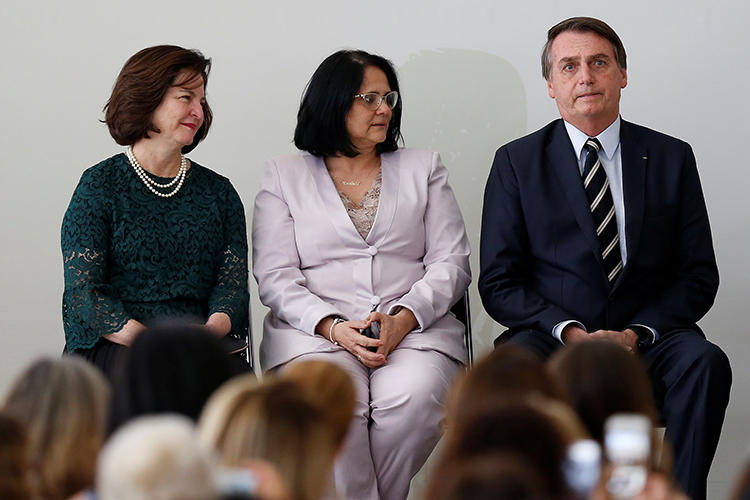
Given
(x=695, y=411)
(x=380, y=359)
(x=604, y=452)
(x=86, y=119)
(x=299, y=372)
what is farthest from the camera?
(x=86, y=119)

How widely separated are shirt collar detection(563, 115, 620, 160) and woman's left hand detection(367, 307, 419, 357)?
2.43 feet

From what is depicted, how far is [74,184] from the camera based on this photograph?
4.18 m

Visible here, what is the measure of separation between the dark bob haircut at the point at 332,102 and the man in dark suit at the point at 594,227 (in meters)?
0.52

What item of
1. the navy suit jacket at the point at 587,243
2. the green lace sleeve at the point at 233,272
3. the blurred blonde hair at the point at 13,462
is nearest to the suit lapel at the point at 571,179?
the navy suit jacket at the point at 587,243

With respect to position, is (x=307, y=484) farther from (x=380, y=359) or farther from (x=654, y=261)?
(x=654, y=261)

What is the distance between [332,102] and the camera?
353cm

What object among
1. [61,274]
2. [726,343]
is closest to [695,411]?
[726,343]

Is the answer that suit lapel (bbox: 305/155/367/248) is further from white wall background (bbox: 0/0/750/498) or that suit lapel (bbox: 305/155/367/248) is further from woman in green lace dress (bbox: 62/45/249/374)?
white wall background (bbox: 0/0/750/498)

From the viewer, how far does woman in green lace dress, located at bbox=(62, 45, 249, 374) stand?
314 cm

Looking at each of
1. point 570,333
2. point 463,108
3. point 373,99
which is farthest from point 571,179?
point 463,108

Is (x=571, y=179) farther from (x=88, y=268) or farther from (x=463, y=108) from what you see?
(x=88, y=268)

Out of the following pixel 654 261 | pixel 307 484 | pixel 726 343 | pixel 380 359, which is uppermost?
pixel 307 484

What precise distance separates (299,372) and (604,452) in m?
0.46

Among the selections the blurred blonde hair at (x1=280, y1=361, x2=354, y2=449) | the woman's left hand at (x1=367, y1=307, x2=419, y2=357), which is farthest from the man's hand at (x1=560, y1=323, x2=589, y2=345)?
the blurred blonde hair at (x1=280, y1=361, x2=354, y2=449)
